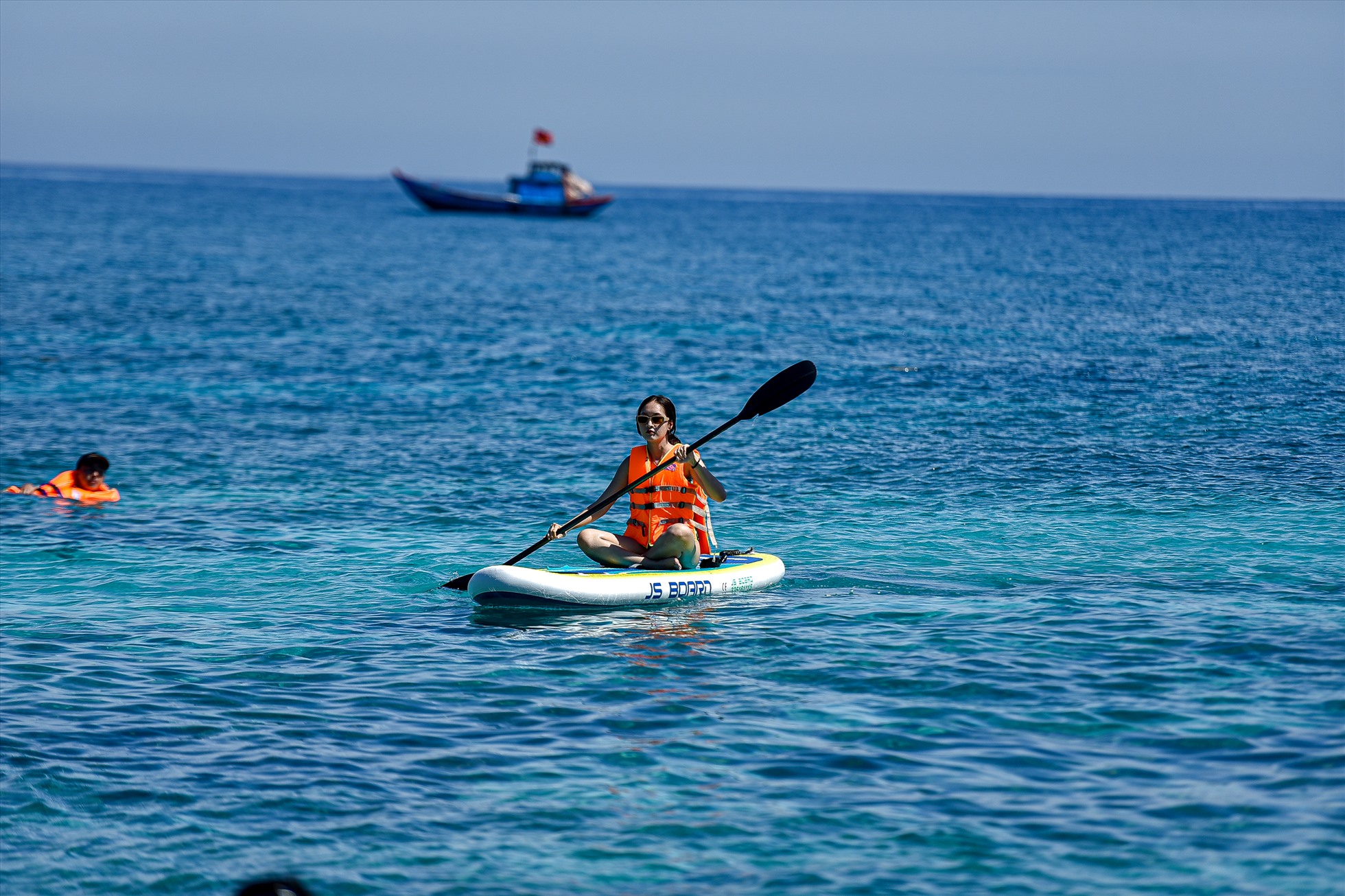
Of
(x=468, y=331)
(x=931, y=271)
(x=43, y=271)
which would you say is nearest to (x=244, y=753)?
(x=468, y=331)

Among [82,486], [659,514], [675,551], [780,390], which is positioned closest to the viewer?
[675,551]

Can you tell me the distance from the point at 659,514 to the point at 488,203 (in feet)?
410

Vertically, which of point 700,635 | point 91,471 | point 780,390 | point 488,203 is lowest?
point 700,635

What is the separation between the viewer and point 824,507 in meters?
16.5

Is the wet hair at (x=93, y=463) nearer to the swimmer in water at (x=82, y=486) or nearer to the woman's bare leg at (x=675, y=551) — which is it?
the swimmer in water at (x=82, y=486)

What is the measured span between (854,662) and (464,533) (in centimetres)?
640

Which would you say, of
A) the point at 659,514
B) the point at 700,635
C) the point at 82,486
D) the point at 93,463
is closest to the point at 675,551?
the point at 659,514

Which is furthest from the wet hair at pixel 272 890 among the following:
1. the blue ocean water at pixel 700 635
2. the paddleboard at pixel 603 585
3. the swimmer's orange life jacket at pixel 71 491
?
the swimmer's orange life jacket at pixel 71 491

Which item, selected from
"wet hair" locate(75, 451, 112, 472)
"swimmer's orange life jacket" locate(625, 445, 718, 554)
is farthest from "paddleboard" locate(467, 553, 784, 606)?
"wet hair" locate(75, 451, 112, 472)

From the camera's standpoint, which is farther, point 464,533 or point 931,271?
point 931,271

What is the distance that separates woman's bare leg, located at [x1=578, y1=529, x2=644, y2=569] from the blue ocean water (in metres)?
0.82

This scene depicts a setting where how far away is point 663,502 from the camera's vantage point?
→ 12383mm

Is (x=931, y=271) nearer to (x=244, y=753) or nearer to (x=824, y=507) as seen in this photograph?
(x=824, y=507)

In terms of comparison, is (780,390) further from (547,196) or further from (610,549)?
(547,196)
